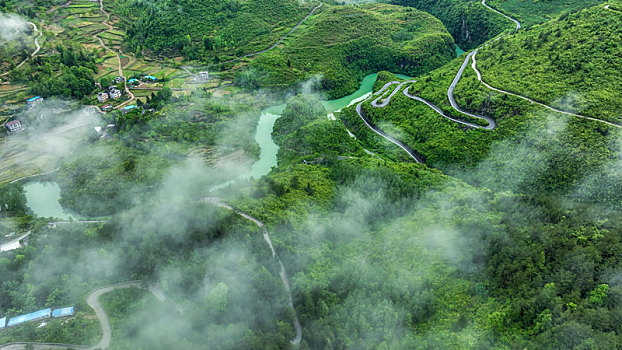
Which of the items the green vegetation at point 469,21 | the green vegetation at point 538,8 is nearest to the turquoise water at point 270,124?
the green vegetation at point 469,21

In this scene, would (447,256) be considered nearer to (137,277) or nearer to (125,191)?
(137,277)

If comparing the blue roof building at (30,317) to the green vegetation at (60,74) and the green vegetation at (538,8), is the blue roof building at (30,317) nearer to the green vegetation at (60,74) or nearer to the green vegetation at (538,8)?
the green vegetation at (60,74)

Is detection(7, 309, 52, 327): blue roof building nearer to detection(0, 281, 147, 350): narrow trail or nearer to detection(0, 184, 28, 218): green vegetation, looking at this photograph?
detection(0, 281, 147, 350): narrow trail

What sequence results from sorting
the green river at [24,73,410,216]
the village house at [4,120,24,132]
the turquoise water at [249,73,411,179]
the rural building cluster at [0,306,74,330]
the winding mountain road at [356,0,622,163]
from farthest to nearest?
the village house at [4,120,24,132], the turquoise water at [249,73,411,179], the winding mountain road at [356,0,622,163], the green river at [24,73,410,216], the rural building cluster at [0,306,74,330]

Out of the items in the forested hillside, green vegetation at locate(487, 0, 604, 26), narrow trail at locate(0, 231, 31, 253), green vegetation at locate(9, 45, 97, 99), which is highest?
green vegetation at locate(487, 0, 604, 26)

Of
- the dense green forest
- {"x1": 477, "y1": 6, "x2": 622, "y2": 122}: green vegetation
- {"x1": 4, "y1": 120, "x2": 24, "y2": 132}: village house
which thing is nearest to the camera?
the dense green forest

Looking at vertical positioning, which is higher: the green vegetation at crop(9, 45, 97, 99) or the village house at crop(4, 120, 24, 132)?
the green vegetation at crop(9, 45, 97, 99)

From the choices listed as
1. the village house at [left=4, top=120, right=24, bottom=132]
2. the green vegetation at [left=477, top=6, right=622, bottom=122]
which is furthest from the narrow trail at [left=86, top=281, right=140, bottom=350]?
the green vegetation at [left=477, top=6, right=622, bottom=122]

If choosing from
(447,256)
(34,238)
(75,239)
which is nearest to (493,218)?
(447,256)
